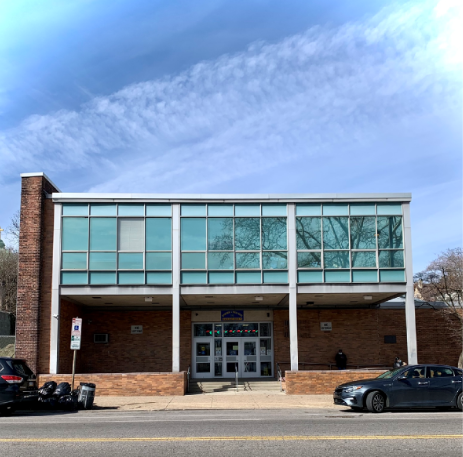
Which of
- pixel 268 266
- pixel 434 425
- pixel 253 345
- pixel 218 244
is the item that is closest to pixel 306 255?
pixel 268 266

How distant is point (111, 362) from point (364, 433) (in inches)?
765

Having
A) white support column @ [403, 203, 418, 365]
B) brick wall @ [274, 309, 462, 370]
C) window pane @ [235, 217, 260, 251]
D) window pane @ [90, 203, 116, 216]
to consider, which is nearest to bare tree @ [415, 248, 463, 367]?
brick wall @ [274, 309, 462, 370]

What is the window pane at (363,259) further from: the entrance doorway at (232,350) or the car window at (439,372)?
the car window at (439,372)

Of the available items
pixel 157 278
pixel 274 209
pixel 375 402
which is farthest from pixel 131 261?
pixel 375 402

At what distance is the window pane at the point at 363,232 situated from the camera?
24.1m

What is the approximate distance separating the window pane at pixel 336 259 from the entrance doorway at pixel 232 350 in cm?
622

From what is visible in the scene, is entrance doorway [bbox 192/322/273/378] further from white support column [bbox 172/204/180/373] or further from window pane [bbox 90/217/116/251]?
window pane [bbox 90/217/116/251]

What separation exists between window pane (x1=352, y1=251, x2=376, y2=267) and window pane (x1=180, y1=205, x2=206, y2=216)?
640cm

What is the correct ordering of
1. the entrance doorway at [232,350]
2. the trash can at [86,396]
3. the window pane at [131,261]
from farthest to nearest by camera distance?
1. the entrance doorway at [232,350]
2. the window pane at [131,261]
3. the trash can at [86,396]

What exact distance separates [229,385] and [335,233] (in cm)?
795

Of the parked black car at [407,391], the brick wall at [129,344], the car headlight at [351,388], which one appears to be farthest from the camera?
the brick wall at [129,344]

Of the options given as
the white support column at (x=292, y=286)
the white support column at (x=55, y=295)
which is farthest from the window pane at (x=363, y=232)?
the white support column at (x=55, y=295)

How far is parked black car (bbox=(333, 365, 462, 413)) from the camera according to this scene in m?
15.4

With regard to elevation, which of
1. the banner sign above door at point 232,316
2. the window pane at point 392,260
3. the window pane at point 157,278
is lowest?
the banner sign above door at point 232,316
